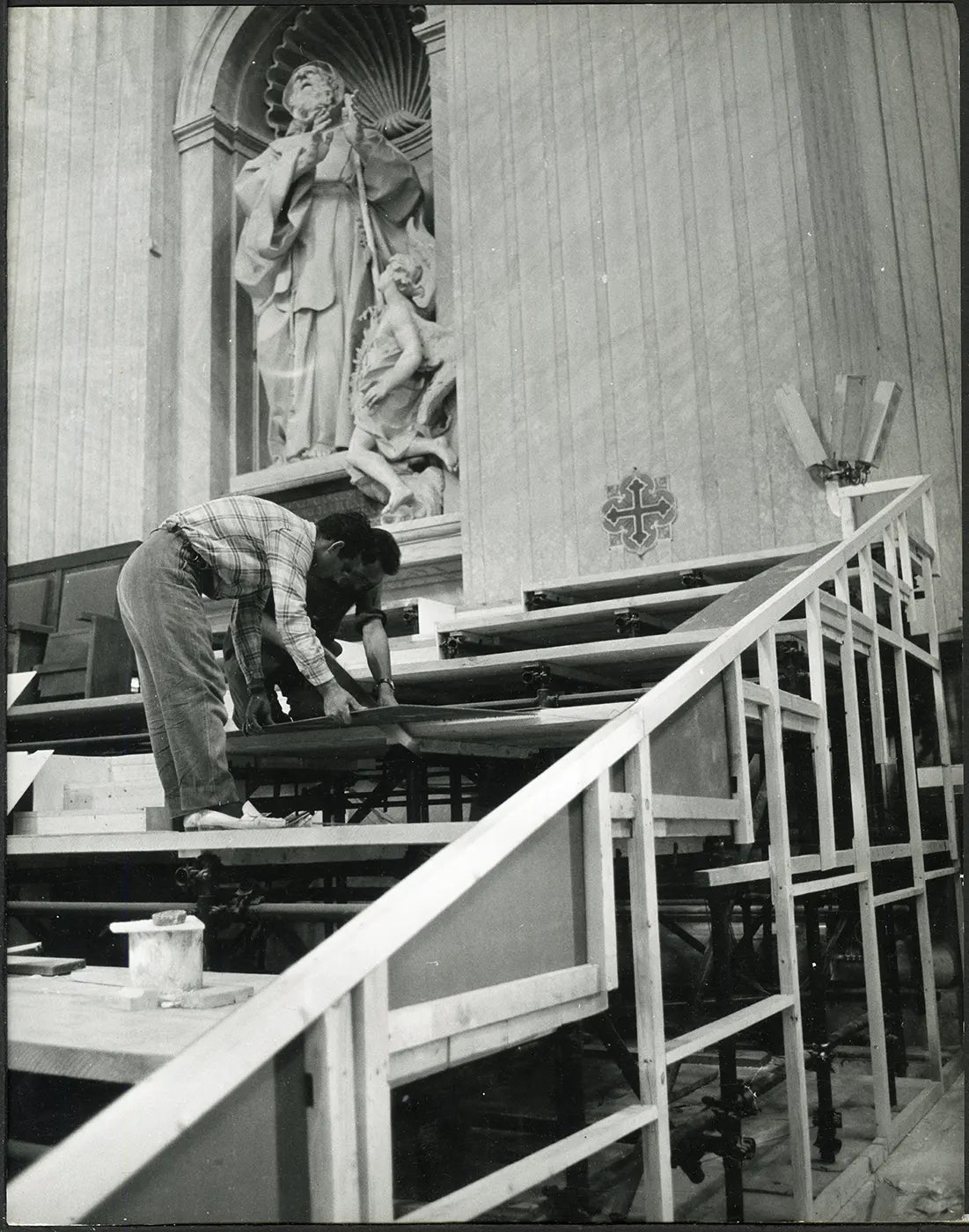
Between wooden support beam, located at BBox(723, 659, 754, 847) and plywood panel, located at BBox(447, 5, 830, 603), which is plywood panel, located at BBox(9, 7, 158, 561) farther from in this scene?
wooden support beam, located at BBox(723, 659, 754, 847)

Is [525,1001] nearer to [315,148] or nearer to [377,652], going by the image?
[377,652]

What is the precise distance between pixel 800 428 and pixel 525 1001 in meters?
3.70

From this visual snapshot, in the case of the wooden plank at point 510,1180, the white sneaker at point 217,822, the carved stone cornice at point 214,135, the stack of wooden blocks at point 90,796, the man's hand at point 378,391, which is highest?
the carved stone cornice at point 214,135

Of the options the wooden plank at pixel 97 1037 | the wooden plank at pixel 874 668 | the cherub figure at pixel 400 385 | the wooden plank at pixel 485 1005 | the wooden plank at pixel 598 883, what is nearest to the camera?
the wooden plank at pixel 485 1005

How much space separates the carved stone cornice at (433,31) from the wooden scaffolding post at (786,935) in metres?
5.22

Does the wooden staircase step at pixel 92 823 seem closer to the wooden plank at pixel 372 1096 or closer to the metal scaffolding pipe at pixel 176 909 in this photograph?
the metal scaffolding pipe at pixel 176 909

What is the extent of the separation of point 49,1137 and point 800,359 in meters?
4.26

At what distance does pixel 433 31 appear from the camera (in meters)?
6.93

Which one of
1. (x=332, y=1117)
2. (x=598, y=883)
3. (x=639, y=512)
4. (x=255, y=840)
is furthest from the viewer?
(x=639, y=512)

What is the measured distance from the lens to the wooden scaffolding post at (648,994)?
2260 millimetres

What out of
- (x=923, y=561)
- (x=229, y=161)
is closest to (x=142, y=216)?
(x=229, y=161)

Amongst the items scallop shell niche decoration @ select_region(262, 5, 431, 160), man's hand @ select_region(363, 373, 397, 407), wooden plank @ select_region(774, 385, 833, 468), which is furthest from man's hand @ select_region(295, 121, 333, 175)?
wooden plank @ select_region(774, 385, 833, 468)

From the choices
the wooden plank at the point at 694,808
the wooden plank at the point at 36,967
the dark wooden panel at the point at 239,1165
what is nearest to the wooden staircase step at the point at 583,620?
the wooden plank at the point at 694,808

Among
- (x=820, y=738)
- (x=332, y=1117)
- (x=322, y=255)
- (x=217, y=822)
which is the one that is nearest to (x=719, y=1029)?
(x=820, y=738)
